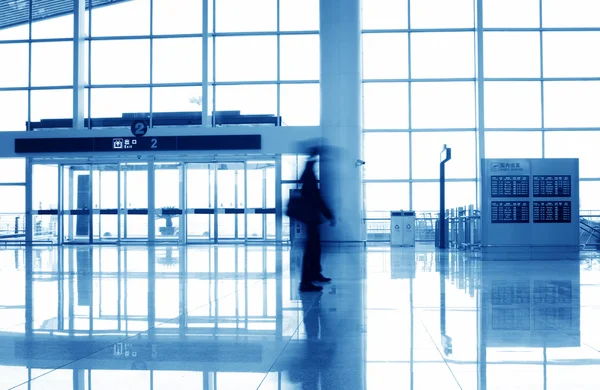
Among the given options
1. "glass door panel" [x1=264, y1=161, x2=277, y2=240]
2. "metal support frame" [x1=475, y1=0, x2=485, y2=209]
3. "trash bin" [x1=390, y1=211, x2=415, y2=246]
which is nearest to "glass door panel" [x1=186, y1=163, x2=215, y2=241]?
"glass door panel" [x1=264, y1=161, x2=277, y2=240]

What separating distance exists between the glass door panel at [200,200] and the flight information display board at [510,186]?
1089cm

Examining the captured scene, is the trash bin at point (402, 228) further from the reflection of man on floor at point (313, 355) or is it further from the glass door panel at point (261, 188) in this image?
the reflection of man on floor at point (313, 355)

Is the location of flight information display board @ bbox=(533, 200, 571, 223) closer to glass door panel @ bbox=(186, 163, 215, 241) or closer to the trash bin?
the trash bin

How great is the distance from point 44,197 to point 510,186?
15932mm

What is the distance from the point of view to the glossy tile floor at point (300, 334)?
11.0 feet

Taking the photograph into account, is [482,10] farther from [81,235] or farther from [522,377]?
[522,377]

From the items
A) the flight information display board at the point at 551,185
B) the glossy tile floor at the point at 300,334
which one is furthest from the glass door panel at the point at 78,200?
the glossy tile floor at the point at 300,334

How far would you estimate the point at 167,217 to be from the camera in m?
23.2

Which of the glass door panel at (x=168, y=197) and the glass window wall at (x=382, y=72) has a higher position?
the glass window wall at (x=382, y=72)

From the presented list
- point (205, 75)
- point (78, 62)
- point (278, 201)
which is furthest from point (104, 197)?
point (278, 201)

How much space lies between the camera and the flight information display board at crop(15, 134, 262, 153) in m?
21.4

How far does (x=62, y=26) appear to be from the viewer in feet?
78.4

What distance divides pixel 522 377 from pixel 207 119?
66.7ft

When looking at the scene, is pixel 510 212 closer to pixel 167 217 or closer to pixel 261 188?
pixel 261 188
